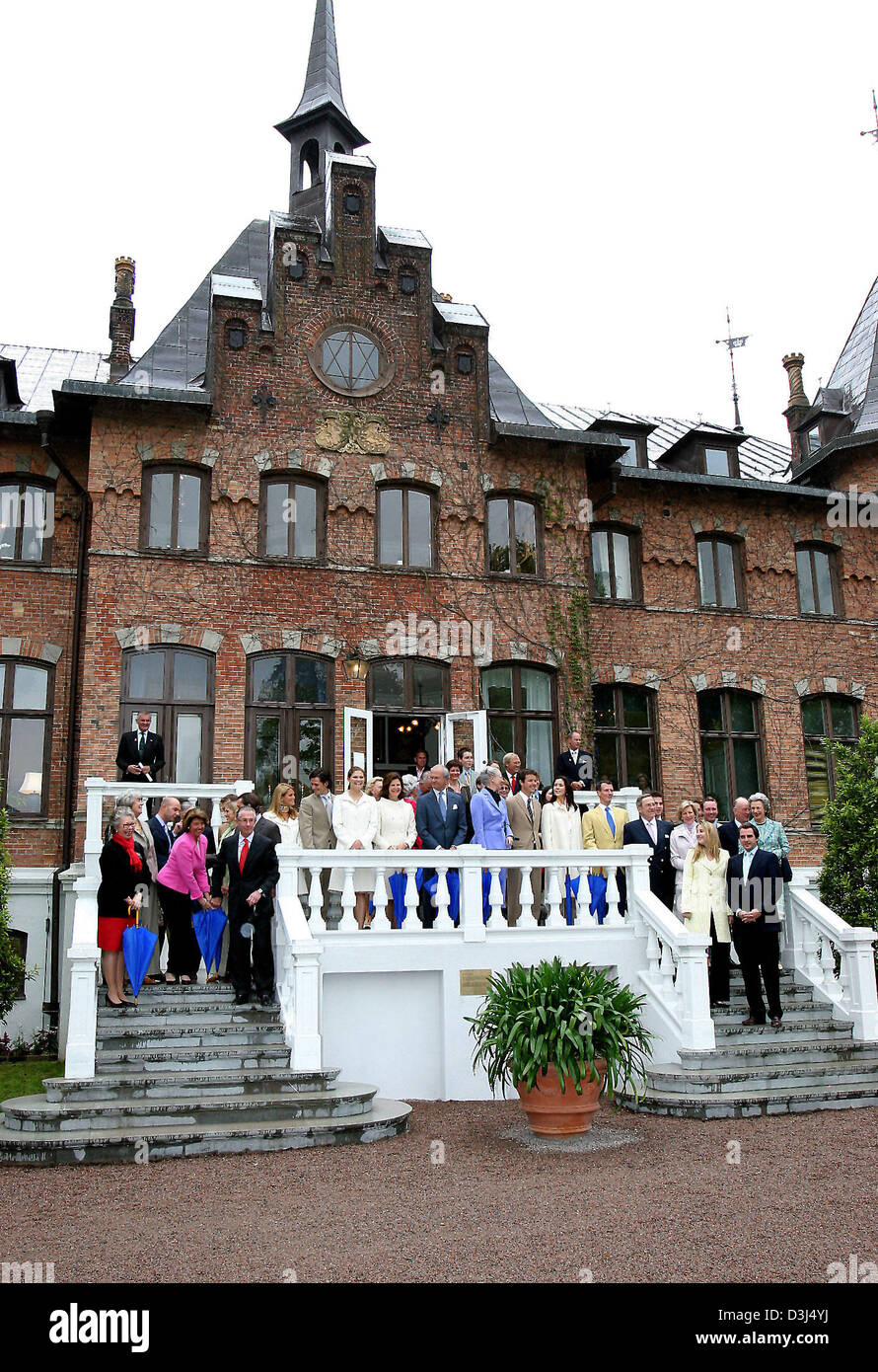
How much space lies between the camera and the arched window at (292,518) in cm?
1722

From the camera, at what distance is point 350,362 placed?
58.5ft

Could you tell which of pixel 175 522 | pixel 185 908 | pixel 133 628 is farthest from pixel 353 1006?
pixel 175 522

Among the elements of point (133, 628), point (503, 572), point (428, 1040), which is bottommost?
point (428, 1040)

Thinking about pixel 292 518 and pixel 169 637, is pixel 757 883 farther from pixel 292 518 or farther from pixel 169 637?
pixel 292 518

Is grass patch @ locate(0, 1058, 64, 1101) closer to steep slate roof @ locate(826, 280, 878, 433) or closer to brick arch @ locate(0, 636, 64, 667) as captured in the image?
brick arch @ locate(0, 636, 64, 667)

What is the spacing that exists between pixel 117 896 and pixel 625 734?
10957 millimetres

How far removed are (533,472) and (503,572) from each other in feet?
5.77

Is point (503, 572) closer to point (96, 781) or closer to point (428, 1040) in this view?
point (96, 781)

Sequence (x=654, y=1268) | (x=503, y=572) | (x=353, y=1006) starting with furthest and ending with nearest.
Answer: (x=503, y=572) < (x=353, y=1006) < (x=654, y=1268)

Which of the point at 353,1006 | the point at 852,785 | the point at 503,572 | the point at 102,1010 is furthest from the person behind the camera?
the point at 503,572

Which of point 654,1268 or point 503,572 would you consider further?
point 503,572

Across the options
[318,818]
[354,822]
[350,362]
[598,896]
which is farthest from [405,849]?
[350,362]

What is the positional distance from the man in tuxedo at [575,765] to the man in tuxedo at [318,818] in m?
3.35

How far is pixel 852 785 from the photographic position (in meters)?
14.9
